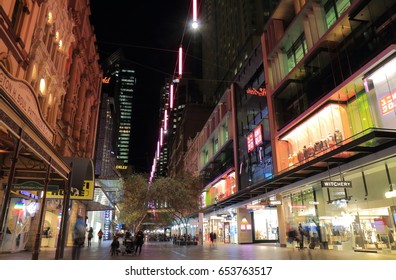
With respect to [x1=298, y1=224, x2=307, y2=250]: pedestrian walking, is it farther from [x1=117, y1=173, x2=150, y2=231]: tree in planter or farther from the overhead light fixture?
[x1=117, y1=173, x2=150, y2=231]: tree in planter

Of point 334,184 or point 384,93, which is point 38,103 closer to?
point 334,184

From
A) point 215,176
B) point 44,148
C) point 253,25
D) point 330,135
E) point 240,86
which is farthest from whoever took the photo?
point 253,25

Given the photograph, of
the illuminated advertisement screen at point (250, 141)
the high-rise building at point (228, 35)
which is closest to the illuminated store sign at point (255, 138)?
the illuminated advertisement screen at point (250, 141)

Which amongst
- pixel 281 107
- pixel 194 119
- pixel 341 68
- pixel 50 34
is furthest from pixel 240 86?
pixel 194 119

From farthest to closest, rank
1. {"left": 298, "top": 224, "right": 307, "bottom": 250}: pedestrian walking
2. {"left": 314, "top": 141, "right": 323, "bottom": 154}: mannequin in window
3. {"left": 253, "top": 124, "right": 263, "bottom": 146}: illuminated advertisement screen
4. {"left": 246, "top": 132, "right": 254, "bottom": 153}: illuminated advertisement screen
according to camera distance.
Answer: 1. {"left": 246, "top": 132, "right": 254, "bottom": 153}: illuminated advertisement screen
2. {"left": 253, "top": 124, "right": 263, "bottom": 146}: illuminated advertisement screen
3. {"left": 298, "top": 224, "right": 307, "bottom": 250}: pedestrian walking
4. {"left": 314, "top": 141, "right": 323, "bottom": 154}: mannequin in window

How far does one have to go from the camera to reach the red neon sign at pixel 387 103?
15.6 m

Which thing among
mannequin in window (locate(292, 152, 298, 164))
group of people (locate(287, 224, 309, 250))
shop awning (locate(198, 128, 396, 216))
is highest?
mannequin in window (locate(292, 152, 298, 164))

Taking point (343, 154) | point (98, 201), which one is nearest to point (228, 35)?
point (98, 201)

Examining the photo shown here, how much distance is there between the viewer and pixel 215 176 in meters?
47.1

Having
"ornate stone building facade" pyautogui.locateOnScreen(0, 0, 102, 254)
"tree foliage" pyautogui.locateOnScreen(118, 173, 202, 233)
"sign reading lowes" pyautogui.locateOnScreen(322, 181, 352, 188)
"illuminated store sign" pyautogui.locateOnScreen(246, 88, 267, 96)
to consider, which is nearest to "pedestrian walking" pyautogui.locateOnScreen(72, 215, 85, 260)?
"ornate stone building facade" pyautogui.locateOnScreen(0, 0, 102, 254)

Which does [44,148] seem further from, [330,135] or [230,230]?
[230,230]

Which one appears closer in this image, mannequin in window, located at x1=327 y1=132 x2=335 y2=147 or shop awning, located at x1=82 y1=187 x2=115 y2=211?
mannequin in window, located at x1=327 y1=132 x2=335 y2=147

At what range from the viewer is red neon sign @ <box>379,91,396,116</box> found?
51.1ft

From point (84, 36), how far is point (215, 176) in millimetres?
27042
